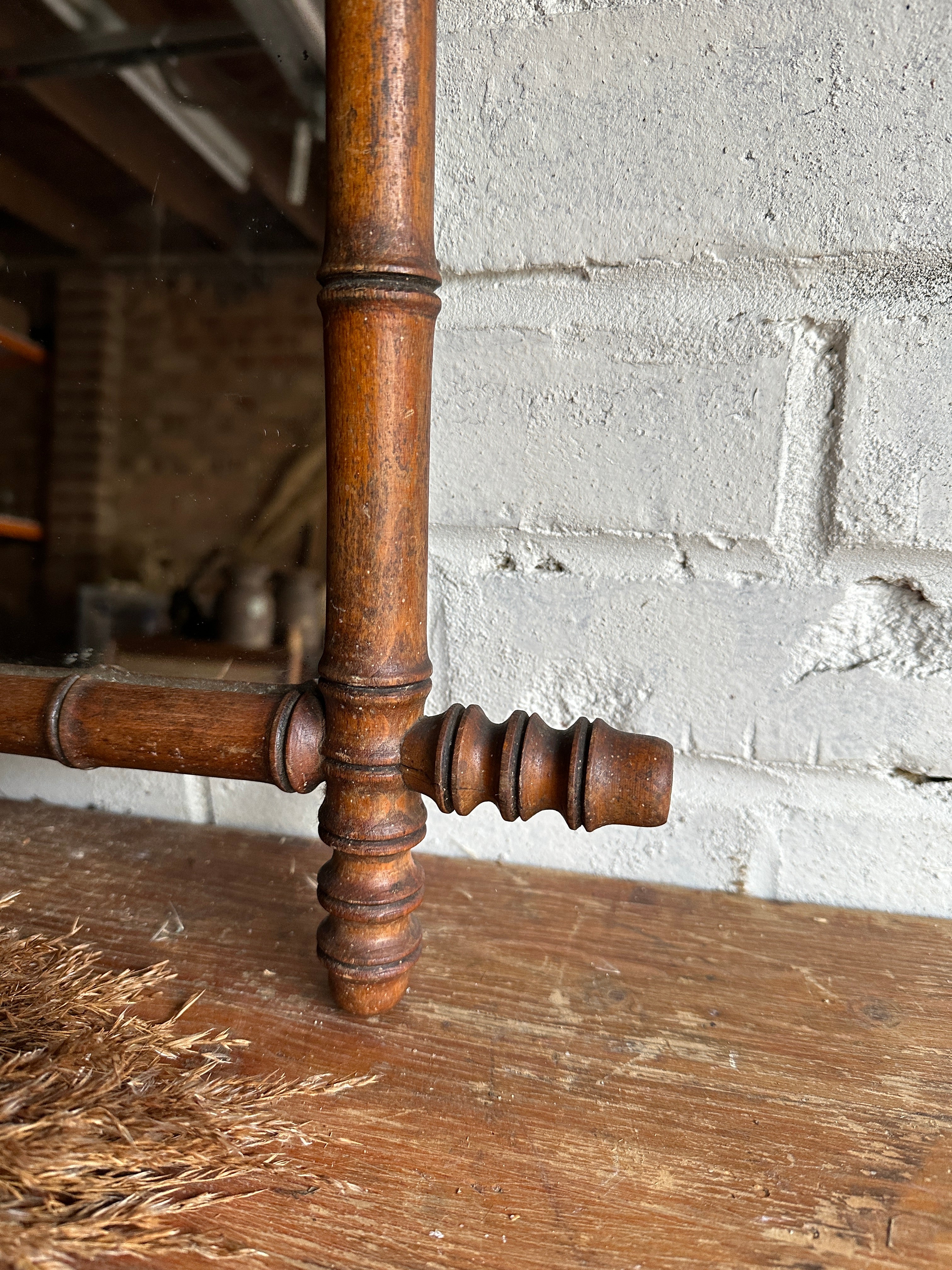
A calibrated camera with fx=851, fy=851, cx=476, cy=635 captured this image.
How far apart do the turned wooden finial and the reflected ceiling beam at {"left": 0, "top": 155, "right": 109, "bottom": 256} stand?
66 cm

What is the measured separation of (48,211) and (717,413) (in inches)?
25.6

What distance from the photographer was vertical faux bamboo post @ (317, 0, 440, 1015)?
41cm

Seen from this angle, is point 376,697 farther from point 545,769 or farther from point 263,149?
point 263,149

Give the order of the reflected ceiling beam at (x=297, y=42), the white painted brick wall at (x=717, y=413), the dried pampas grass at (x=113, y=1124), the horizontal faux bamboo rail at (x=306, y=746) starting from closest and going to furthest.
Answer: the dried pampas grass at (x=113, y=1124), the horizontal faux bamboo rail at (x=306, y=746), the white painted brick wall at (x=717, y=413), the reflected ceiling beam at (x=297, y=42)

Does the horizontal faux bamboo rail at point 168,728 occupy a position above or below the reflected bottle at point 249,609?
below

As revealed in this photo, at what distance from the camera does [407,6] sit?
1.34 feet

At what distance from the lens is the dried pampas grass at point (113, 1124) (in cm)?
31

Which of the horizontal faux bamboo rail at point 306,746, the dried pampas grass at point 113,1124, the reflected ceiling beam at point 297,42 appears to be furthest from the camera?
the reflected ceiling beam at point 297,42

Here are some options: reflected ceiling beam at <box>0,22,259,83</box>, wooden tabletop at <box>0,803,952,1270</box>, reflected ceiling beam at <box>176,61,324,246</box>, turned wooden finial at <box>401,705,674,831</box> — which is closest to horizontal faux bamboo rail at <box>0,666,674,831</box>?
turned wooden finial at <box>401,705,674,831</box>

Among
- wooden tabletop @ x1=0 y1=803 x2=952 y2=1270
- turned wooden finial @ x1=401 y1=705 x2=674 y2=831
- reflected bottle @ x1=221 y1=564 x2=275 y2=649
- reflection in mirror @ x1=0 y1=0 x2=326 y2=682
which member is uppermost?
reflection in mirror @ x1=0 y1=0 x2=326 y2=682

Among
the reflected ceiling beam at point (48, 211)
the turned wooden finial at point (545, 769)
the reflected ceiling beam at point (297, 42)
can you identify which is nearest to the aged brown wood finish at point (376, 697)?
the turned wooden finial at point (545, 769)

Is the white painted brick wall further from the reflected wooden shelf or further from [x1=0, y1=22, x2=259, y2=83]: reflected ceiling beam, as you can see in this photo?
[x1=0, y1=22, x2=259, y2=83]: reflected ceiling beam

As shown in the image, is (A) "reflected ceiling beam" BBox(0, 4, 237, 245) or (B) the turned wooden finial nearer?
(B) the turned wooden finial

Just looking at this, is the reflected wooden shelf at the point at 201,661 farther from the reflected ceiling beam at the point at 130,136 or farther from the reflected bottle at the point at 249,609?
the reflected ceiling beam at the point at 130,136
